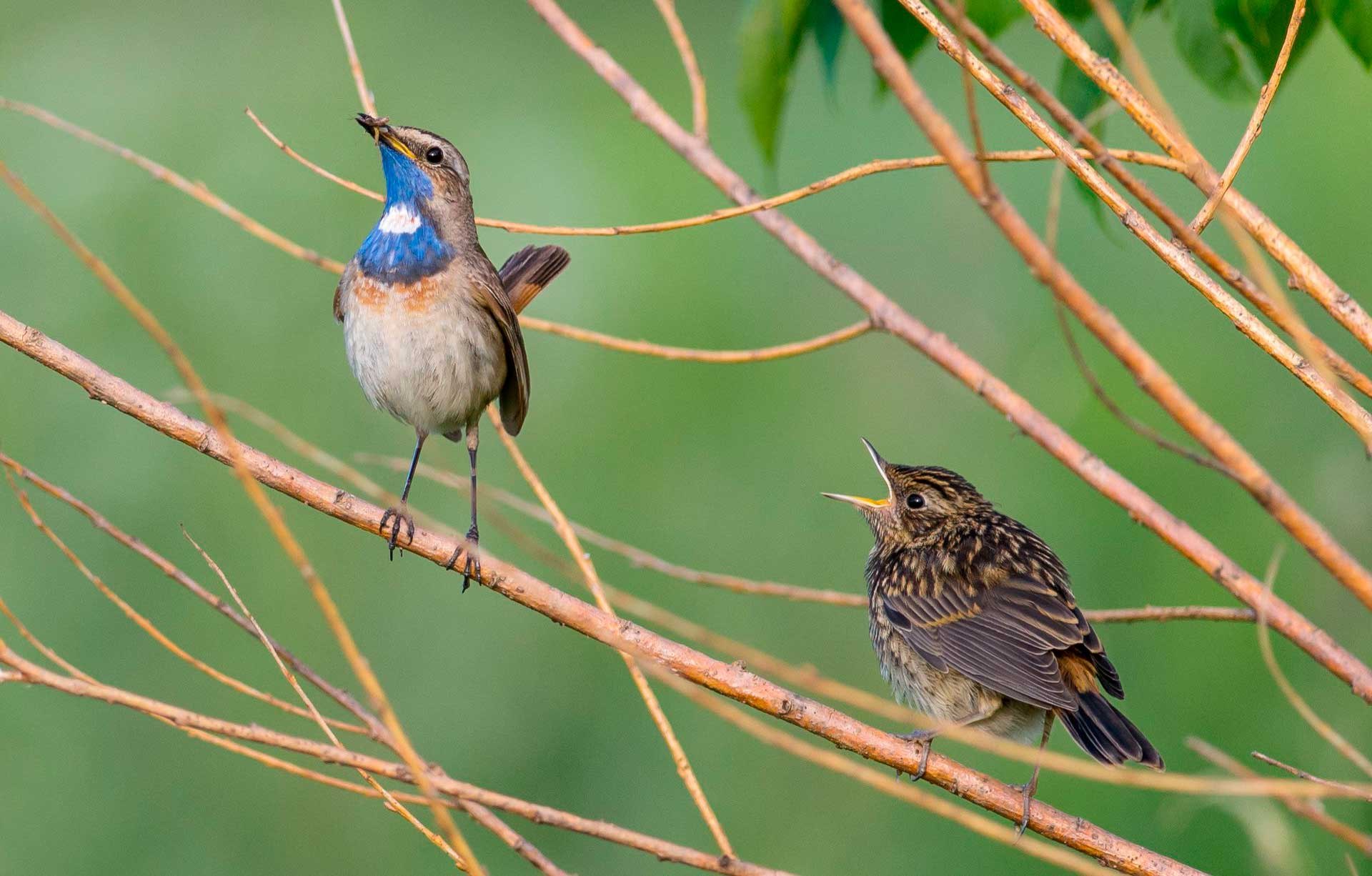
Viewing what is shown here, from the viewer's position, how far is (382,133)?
142 inches

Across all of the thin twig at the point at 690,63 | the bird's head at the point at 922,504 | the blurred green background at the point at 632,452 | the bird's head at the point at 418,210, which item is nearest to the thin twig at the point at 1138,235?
the thin twig at the point at 690,63

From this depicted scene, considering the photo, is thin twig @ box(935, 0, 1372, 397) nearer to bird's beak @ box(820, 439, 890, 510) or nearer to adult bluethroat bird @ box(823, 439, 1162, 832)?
adult bluethroat bird @ box(823, 439, 1162, 832)

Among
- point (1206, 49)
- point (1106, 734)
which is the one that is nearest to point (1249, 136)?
point (1206, 49)

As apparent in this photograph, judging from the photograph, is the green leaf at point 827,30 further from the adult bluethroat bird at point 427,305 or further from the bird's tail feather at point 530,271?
the bird's tail feather at point 530,271

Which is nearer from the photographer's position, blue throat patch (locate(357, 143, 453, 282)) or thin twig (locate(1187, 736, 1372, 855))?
thin twig (locate(1187, 736, 1372, 855))

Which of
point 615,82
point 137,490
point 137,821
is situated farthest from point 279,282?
point 615,82

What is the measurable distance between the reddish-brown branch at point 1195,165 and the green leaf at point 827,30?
42.0 inches

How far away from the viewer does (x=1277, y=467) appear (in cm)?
746

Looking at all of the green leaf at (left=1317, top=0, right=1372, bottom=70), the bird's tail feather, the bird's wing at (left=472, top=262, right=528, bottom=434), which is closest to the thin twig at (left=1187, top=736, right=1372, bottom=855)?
the green leaf at (left=1317, top=0, right=1372, bottom=70)

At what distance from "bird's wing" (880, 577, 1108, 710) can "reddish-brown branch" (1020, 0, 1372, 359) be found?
1.82 metres

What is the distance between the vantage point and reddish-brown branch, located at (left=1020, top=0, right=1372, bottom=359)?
1874 millimetres

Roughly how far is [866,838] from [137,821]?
3.79m

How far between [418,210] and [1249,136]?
2.51m

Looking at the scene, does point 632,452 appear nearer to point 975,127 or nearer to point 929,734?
point 929,734
